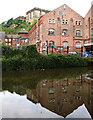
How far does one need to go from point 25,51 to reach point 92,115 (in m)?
9.94

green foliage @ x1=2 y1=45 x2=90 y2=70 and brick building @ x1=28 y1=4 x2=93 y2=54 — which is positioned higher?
brick building @ x1=28 y1=4 x2=93 y2=54

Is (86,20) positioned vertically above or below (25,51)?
above

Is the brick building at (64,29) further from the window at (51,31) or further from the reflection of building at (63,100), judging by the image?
the reflection of building at (63,100)

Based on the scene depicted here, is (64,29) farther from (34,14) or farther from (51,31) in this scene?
(34,14)

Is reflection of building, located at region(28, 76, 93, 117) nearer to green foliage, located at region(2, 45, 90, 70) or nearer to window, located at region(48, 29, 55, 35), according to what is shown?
green foliage, located at region(2, 45, 90, 70)

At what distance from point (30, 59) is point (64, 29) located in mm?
16358

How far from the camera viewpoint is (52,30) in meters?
25.6

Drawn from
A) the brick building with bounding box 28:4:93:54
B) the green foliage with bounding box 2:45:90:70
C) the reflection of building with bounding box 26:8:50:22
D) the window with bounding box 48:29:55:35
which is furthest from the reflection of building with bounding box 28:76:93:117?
the reflection of building with bounding box 26:8:50:22

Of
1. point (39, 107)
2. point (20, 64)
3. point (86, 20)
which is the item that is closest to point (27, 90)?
point (39, 107)

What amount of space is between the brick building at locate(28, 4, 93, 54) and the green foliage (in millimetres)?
11852

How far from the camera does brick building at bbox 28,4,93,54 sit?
2507 cm

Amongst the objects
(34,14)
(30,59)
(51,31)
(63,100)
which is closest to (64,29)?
(51,31)

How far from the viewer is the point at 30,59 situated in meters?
12.0

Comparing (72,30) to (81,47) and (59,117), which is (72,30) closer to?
(81,47)
